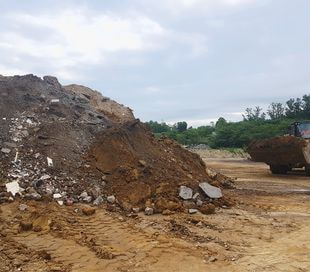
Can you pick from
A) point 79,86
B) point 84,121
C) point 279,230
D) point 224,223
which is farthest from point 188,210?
point 79,86

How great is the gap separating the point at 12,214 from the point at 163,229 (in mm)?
2629

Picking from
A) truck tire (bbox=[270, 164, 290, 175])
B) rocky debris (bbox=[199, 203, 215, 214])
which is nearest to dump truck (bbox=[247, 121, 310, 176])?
truck tire (bbox=[270, 164, 290, 175])

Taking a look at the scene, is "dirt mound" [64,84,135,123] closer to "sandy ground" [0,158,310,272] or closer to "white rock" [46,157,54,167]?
"white rock" [46,157,54,167]

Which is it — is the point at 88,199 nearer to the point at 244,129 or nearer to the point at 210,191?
A: the point at 210,191

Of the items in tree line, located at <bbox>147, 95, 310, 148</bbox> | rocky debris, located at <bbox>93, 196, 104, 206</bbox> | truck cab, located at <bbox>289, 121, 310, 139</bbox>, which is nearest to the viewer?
rocky debris, located at <bbox>93, 196, 104, 206</bbox>

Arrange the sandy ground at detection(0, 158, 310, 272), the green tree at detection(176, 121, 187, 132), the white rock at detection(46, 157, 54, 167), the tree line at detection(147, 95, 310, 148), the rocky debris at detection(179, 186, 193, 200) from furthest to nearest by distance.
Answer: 1. the green tree at detection(176, 121, 187, 132)
2. the tree line at detection(147, 95, 310, 148)
3. the white rock at detection(46, 157, 54, 167)
4. the rocky debris at detection(179, 186, 193, 200)
5. the sandy ground at detection(0, 158, 310, 272)

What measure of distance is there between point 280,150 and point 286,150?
0.90ft

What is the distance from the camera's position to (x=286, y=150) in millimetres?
14930

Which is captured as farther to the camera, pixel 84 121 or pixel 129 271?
pixel 84 121

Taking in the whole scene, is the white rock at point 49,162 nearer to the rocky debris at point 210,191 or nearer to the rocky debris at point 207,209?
the rocky debris at point 210,191

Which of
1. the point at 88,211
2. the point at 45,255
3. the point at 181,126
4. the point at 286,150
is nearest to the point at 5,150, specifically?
the point at 88,211

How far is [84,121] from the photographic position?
11797 millimetres

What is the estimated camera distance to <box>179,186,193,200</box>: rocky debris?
8974mm

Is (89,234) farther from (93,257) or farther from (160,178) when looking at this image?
(160,178)
